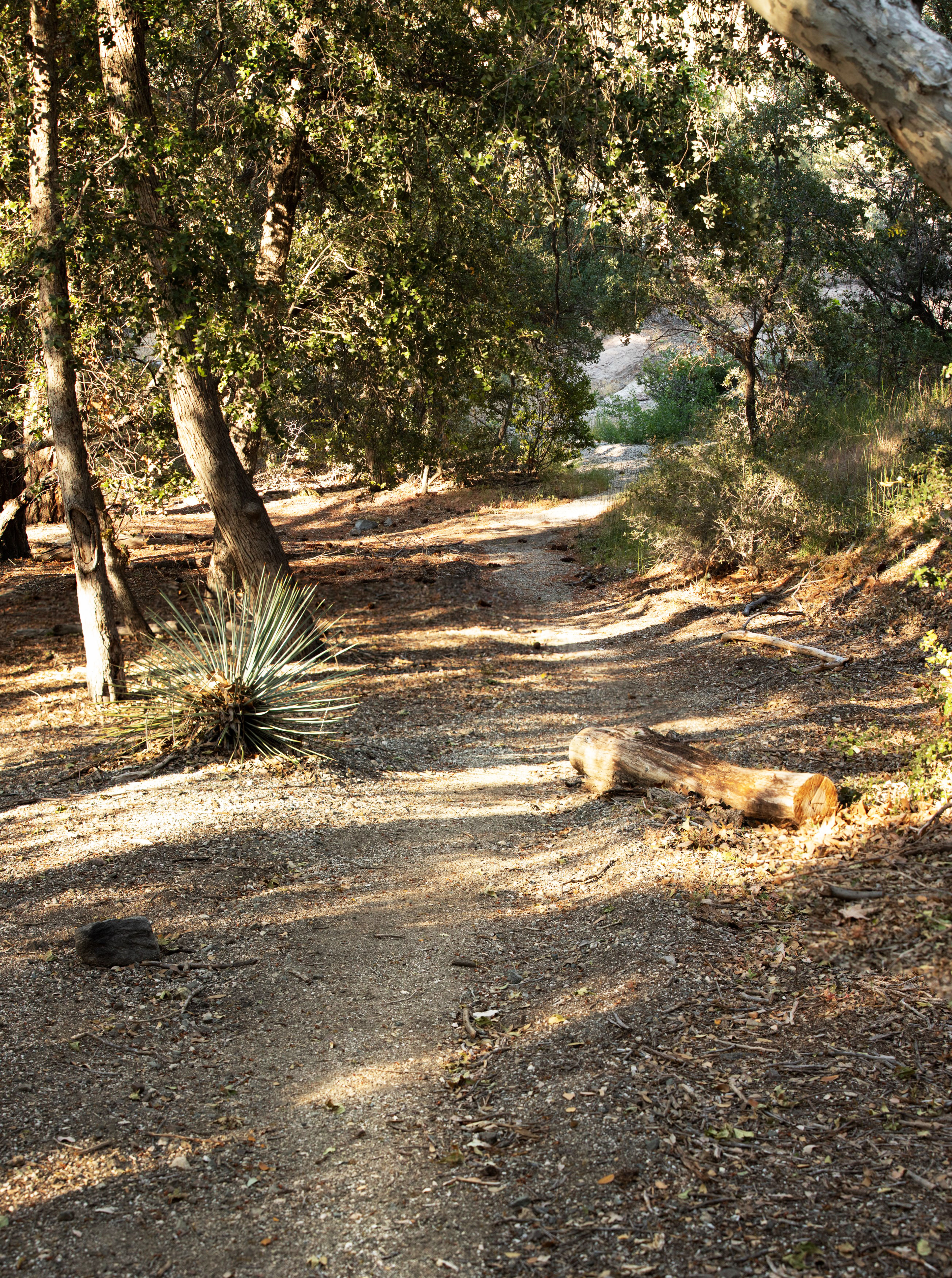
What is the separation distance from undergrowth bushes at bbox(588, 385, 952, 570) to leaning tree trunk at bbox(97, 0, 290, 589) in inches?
188

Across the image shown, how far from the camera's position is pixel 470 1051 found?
3555 mm

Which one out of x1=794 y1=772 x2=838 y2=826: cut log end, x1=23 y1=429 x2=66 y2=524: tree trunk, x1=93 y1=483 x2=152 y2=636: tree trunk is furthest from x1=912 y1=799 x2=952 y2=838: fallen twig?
x1=23 y1=429 x2=66 y2=524: tree trunk

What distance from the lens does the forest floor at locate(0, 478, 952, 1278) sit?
2592 millimetres

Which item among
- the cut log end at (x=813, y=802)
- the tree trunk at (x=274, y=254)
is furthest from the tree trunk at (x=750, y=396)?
the cut log end at (x=813, y=802)

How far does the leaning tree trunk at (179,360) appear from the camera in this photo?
721 centimetres

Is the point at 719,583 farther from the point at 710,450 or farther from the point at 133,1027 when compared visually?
the point at 133,1027

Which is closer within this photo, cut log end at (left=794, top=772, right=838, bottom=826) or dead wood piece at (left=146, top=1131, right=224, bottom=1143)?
dead wood piece at (left=146, top=1131, right=224, bottom=1143)

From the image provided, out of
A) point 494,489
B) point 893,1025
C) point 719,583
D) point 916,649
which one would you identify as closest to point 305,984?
point 893,1025

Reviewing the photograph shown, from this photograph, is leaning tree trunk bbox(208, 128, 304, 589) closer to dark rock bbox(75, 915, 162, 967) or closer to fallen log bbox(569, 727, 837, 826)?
fallen log bbox(569, 727, 837, 826)

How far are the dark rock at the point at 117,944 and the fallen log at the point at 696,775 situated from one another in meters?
2.87

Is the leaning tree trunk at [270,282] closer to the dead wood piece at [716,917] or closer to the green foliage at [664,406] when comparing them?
the dead wood piece at [716,917]

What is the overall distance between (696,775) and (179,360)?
4.81 meters

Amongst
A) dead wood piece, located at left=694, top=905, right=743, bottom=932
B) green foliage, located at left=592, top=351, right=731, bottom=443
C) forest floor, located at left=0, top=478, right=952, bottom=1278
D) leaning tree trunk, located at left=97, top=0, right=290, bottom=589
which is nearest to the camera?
forest floor, located at left=0, top=478, right=952, bottom=1278

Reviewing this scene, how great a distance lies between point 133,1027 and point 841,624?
696cm
